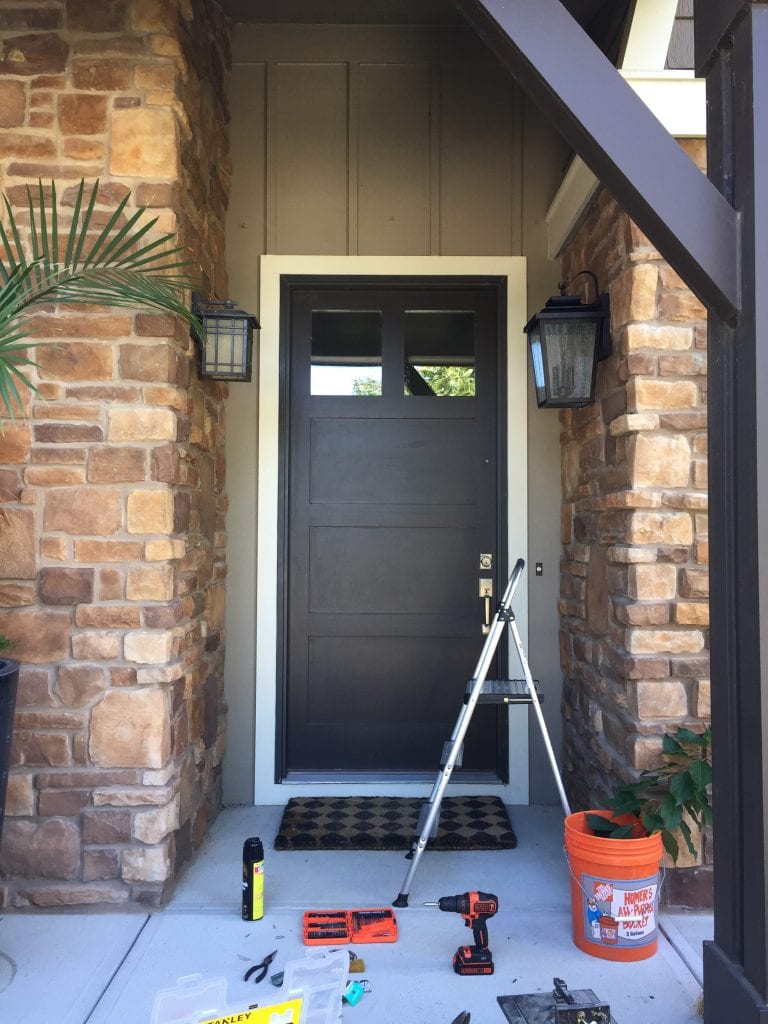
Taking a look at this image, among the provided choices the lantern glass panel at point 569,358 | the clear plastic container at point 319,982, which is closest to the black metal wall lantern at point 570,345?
the lantern glass panel at point 569,358

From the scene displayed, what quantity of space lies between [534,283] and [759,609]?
2.44 m

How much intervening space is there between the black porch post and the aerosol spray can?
1377mm

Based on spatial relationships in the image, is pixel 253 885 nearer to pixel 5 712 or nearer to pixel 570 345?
pixel 5 712

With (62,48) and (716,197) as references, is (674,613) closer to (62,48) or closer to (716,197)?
(716,197)

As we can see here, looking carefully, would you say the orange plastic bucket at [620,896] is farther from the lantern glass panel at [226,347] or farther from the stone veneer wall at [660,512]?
the lantern glass panel at [226,347]

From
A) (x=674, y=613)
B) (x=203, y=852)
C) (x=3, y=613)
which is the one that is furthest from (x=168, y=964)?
(x=674, y=613)

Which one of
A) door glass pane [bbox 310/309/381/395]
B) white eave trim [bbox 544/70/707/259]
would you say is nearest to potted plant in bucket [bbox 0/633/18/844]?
door glass pane [bbox 310/309/381/395]

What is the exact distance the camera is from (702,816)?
7.97 feet

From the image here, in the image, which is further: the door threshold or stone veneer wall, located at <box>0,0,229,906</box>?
the door threshold

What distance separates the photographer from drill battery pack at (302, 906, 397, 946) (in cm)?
238

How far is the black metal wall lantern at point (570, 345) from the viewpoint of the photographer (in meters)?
2.92

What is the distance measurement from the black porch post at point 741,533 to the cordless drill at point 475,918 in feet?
2.37

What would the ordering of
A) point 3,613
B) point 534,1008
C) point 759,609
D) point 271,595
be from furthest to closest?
point 271,595 → point 3,613 → point 534,1008 → point 759,609

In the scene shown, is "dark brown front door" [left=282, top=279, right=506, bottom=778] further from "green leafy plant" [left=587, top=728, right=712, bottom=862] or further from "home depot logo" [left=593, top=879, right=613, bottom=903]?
"home depot logo" [left=593, top=879, right=613, bottom=903]
